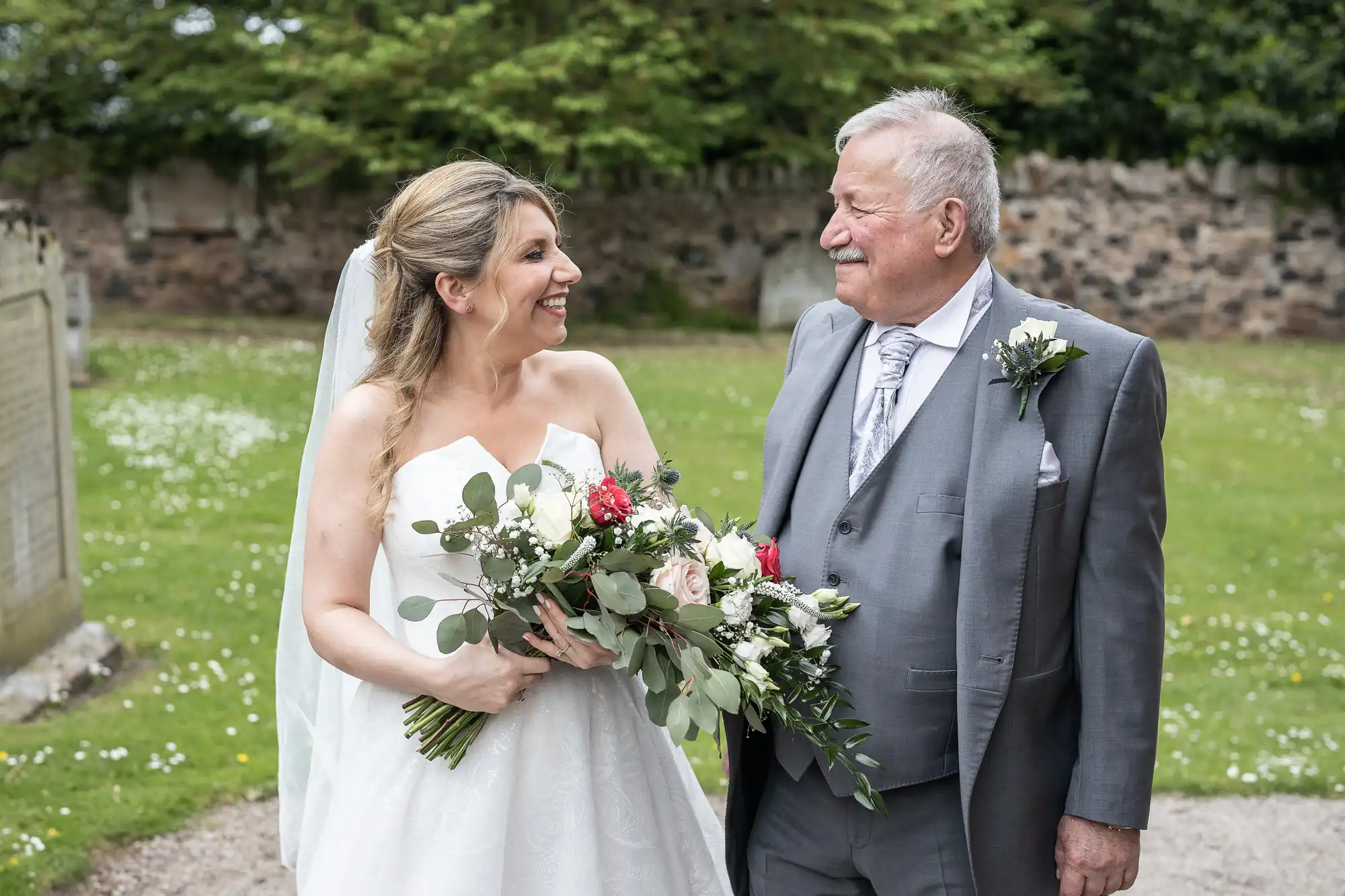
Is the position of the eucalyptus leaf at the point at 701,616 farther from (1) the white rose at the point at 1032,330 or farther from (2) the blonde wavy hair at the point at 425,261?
(1) the white rose at the point at 1032,330

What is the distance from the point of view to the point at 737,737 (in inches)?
128

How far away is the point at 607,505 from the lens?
2.77 meters

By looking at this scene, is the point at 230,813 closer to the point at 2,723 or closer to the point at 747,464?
the point at 2,723

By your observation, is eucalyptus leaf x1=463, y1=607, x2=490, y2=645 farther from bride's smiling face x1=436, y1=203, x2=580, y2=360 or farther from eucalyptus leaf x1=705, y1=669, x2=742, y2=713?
bride's smiling face x1=436, y1=203, x2=580, y2=360

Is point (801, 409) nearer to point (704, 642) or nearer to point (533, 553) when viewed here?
point (704, 642)

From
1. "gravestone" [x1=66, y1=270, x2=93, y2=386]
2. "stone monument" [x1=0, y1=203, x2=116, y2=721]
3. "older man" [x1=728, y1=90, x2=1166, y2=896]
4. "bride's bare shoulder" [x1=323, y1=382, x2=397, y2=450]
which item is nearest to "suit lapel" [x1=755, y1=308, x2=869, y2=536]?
"older man" [x1=728, y1=90, x2=1166, y2=896]

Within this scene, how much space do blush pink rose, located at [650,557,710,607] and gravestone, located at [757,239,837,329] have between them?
16.4 m

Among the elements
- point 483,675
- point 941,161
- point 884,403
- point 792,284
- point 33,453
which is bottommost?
point 792,284

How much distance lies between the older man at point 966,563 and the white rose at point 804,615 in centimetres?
16

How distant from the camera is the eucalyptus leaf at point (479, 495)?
2.77 m

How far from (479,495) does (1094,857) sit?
5.23 feet

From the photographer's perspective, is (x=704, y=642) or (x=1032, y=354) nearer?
(x=704, y=642)

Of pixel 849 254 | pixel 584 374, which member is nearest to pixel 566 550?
pixel 584 374

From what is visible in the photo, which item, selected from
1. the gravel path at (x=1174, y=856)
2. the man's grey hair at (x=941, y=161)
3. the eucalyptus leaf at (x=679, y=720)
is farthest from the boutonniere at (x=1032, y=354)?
the gravel path at (x=1174, y=856)
